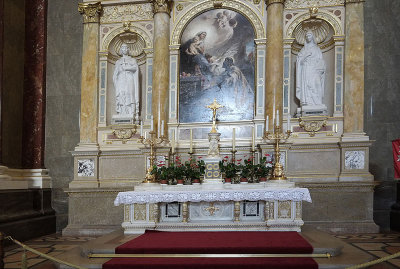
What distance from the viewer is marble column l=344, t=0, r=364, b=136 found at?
9211 mm

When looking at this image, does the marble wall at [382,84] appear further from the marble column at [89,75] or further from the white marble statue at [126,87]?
the marble column at [89,75]

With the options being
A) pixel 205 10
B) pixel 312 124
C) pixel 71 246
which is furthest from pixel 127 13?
pixel 71 246

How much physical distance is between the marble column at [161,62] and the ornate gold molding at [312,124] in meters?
3.56

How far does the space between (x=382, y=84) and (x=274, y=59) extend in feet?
10.2

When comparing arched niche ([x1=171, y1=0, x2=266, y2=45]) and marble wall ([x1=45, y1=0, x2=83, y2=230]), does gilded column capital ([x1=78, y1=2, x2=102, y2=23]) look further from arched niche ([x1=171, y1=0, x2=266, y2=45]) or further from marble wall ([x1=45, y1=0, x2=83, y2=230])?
arched niche ([x1=171, y1=0, x2=266, y2=45])

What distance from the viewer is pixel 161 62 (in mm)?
10031

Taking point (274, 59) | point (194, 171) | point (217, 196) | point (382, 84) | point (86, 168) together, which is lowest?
point (217, 196)

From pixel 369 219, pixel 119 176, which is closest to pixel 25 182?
pixel 119 176

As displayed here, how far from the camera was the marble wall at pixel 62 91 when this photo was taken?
10883 millimetres

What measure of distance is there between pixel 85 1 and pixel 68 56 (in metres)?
1.69

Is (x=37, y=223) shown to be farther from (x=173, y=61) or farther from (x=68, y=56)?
(x=173, y=61)

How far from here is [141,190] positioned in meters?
7.36

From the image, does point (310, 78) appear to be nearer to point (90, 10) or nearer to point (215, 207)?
point (215, 207)

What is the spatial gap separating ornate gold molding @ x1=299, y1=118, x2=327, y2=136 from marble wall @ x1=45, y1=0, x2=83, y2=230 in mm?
6390
